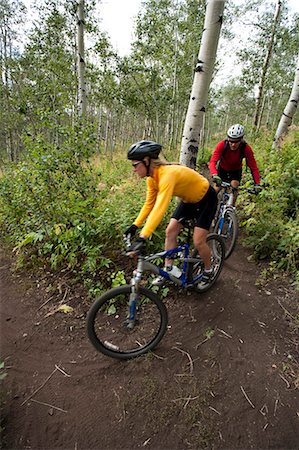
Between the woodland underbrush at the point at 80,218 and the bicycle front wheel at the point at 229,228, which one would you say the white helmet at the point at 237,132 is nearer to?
the bicycle front wheel at the point at 229,228

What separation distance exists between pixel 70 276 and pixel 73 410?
2212 millimetres

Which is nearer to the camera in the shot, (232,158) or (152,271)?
(152,271)

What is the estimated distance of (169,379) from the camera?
2.76 m

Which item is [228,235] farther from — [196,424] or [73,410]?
[73,410]

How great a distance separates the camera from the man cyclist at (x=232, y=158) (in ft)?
14.5

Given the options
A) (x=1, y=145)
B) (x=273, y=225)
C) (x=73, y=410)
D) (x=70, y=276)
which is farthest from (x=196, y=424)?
(x=1, y=145)

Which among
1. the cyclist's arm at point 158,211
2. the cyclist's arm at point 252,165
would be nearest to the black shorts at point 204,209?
the cyclist's arm at point 158,211

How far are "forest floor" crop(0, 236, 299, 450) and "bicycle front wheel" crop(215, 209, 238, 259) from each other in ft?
3.16

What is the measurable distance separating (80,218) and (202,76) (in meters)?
3.64

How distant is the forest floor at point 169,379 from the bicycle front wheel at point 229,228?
96cm

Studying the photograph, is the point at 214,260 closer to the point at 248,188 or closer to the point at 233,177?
the point at 248,188

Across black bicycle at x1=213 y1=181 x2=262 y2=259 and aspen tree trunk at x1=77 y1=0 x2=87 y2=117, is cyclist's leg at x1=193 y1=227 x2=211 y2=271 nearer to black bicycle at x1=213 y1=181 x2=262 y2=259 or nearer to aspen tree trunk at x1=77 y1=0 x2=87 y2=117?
black bicycle at x1=213 y1=181 x2=262 y2=259

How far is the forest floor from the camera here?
2.30m

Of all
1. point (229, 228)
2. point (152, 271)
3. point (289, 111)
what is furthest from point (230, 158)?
point (289, 111)
